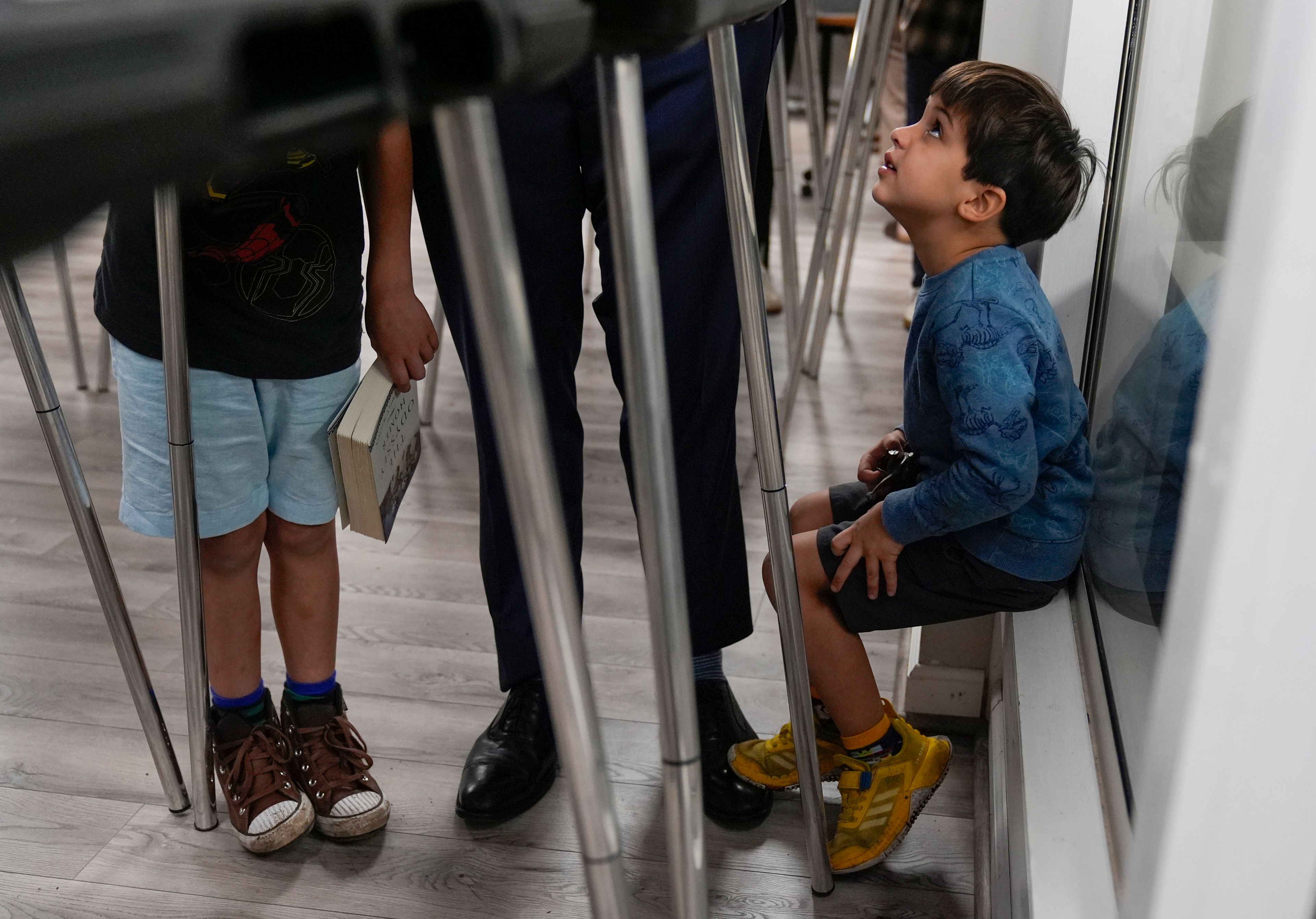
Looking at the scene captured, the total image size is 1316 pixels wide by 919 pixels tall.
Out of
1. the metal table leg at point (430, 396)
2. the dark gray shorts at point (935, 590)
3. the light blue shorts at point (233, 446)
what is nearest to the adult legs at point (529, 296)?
the light blue shorts at point (233, 446)

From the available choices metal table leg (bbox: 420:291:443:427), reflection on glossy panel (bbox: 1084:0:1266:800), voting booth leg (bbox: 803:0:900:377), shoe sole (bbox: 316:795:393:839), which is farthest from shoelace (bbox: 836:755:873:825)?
metal table leg (bbox: 420:291:443:427)

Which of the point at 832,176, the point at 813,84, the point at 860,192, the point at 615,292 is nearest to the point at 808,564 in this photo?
the point at 615,292

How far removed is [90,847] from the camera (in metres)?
0.97

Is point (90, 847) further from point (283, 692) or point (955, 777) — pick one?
point (955, 777)

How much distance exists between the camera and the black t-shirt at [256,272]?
2.83 feet

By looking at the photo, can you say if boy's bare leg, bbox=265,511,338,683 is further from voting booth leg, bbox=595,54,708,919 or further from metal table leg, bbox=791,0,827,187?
metal table leg, bbox=791,0,827,187

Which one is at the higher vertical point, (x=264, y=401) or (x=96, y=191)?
(x=96, y=191)

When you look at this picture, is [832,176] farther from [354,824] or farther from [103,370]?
[103,370]

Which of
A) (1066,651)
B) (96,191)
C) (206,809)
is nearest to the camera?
(96,191)

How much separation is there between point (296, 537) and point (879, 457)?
1.63 feet

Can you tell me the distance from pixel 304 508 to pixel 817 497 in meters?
0.44

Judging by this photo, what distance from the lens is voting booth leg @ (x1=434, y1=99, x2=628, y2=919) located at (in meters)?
0.28

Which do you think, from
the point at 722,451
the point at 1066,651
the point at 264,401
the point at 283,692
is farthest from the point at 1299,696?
the point at 283,692

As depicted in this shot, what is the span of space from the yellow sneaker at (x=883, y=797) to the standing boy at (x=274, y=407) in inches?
14.8
